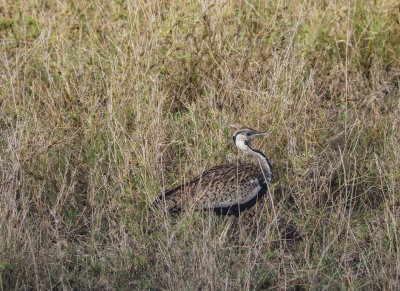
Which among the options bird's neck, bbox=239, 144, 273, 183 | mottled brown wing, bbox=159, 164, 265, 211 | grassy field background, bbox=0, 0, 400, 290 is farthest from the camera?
bird's neck, bbox=239, 144, 273, 183

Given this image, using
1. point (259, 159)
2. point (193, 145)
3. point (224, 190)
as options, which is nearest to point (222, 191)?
point (224, 190)

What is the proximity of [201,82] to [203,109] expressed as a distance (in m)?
0.49

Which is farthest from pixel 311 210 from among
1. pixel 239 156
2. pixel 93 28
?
pixel 93 28

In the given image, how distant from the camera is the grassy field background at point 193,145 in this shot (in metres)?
3.44

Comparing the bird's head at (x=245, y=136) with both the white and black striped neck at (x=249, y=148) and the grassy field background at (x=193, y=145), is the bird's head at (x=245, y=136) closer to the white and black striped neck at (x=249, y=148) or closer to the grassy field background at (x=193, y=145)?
the white and black striped neck at (x=249, y=148)

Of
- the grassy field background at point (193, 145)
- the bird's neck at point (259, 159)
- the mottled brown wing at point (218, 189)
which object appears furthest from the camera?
the bird's neck at point (259, 159)

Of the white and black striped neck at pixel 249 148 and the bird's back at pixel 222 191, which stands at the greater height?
the white and black striped neck at pixel 249 148

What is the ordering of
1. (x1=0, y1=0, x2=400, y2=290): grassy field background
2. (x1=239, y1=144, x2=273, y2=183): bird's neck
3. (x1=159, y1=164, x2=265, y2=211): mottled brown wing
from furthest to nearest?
1. (x1=239, y1=144, x2=273, y2=183): bird's neck
2. (x1=159, y1=164, x2=265, y2=211): mottled brown wing
3. (x1=0, y1=0, x2=400, y2=290): grassy field background

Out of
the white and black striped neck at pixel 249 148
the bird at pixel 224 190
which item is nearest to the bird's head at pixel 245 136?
the white and black striped neck at pixel 249 148

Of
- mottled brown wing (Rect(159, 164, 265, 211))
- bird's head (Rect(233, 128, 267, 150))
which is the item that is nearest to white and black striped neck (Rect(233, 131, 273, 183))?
bird's head (Rect(233, 128, 267, 150))

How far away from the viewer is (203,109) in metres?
4.87

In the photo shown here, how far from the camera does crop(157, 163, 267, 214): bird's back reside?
398cm

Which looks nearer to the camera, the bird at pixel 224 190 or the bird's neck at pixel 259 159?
the bird at pixel 224 190

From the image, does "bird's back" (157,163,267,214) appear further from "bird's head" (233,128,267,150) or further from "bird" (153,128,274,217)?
"bird's head" (233,128,267,150)
